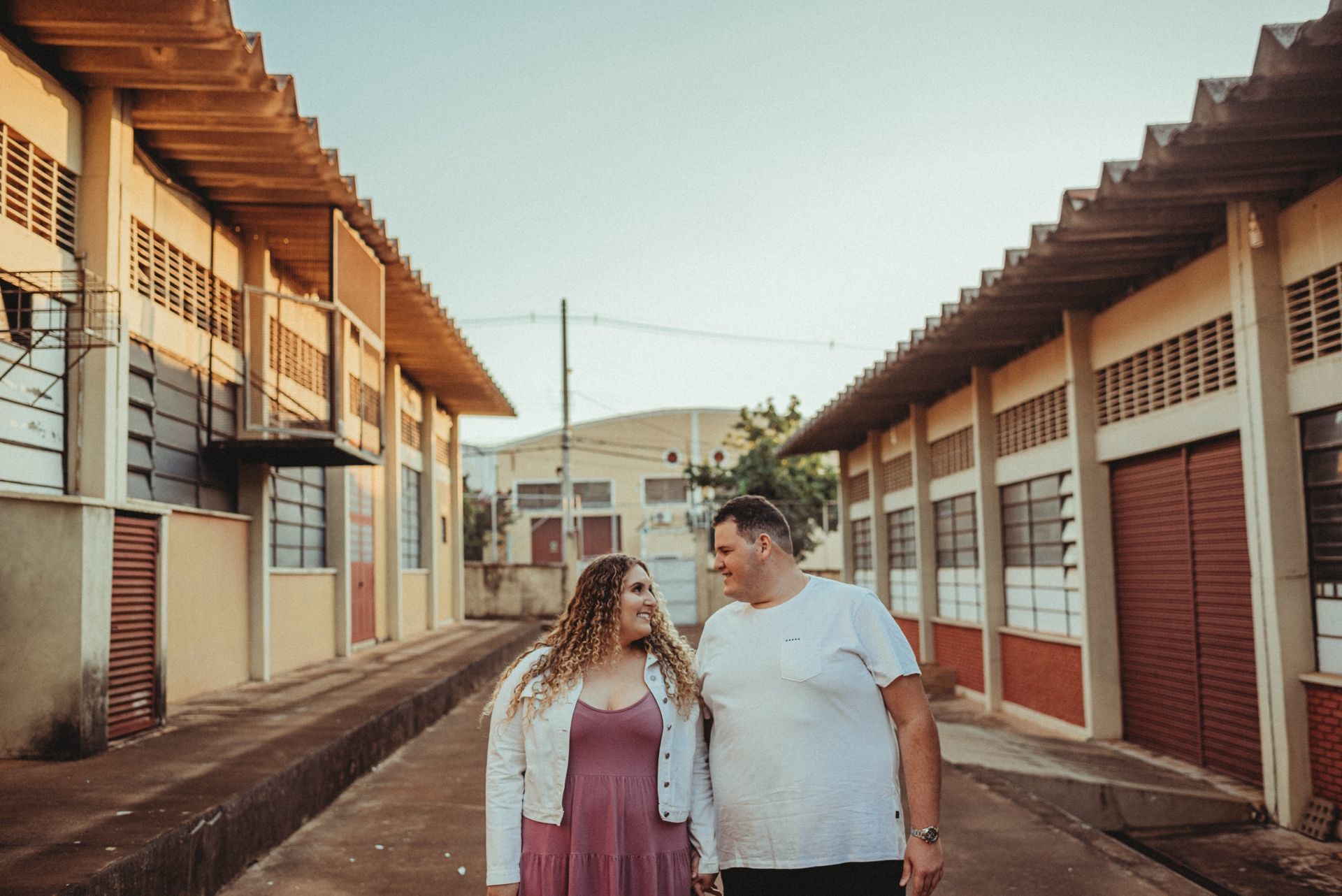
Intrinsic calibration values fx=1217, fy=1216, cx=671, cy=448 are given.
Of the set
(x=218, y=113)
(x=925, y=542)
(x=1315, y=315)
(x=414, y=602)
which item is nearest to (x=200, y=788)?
(x=218, y=113)

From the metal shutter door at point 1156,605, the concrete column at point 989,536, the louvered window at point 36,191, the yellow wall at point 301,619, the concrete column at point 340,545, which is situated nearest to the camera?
the louvered window at point 36,191

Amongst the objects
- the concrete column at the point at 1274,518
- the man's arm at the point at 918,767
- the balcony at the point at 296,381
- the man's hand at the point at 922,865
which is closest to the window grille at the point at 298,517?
the balcony at the point at 296,381

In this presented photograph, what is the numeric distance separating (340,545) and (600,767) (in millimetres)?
13217

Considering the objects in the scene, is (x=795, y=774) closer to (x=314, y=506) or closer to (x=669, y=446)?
(x=314, y=506)

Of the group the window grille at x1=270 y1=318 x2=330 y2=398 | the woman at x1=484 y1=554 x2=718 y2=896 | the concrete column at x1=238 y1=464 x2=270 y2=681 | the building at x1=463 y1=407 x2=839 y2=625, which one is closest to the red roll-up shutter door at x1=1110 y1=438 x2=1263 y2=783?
the woman at x1=484 y1=554 x2=718 y2=896

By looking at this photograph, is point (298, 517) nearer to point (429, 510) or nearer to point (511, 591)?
point (429, 510)

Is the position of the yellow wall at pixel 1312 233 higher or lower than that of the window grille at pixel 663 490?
lower

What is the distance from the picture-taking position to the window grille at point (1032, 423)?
492 inches

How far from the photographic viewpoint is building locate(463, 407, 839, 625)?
44.4m

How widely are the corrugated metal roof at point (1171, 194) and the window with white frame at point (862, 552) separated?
8.98m

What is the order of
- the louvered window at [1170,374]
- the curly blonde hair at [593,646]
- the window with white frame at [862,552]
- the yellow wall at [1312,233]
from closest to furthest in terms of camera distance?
the curly blonde hair at [593,646] → the yellow wall at [1312,233] → the louvered window at [1170,374] → the window with white frame at [862,552]

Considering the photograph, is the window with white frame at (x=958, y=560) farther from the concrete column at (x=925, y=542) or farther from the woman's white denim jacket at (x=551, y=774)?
the woman's white denim jacket at (x=551, y=774)

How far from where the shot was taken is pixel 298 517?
1470 centimetres

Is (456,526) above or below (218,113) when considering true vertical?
below
